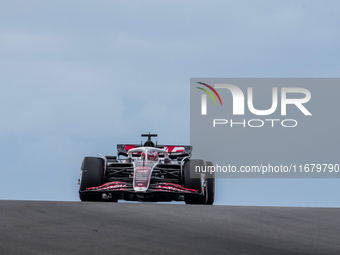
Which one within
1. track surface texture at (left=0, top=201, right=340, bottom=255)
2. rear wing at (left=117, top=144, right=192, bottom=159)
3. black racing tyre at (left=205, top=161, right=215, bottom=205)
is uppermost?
rear wing at (left=117, top=144, right=192, bottom=159)

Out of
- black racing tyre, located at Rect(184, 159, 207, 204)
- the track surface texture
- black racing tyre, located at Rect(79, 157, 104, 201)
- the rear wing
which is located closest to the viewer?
the track surface texture

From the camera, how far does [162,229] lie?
7445mm

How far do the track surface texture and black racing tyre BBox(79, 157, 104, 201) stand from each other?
3.95 meters

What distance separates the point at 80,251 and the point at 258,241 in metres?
2.30

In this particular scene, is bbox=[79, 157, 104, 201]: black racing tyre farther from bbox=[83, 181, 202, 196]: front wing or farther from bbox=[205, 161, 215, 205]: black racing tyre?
bbox=[205, 161, 215, 205]: black racing tyre

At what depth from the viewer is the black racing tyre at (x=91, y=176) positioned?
1446 centimetres

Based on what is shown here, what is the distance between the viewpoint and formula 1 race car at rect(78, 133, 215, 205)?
45.4ft

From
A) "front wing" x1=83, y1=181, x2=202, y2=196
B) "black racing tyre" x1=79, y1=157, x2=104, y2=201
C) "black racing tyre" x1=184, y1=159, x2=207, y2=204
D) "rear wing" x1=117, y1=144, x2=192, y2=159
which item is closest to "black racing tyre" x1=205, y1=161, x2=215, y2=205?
"black racing tyre" x1=184, y1=159, x2=207, y2=204

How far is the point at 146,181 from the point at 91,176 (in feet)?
5.22

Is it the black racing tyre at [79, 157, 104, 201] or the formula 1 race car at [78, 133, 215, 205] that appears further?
the black racing tyre at [79, 157, 104, 201]

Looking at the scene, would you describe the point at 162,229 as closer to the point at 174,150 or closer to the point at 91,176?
the point at 91,176

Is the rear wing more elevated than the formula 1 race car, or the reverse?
the rear wing

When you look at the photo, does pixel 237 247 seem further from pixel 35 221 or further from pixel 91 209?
pixel 91 209

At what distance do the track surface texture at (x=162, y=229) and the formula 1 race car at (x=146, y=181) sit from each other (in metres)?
3.43
